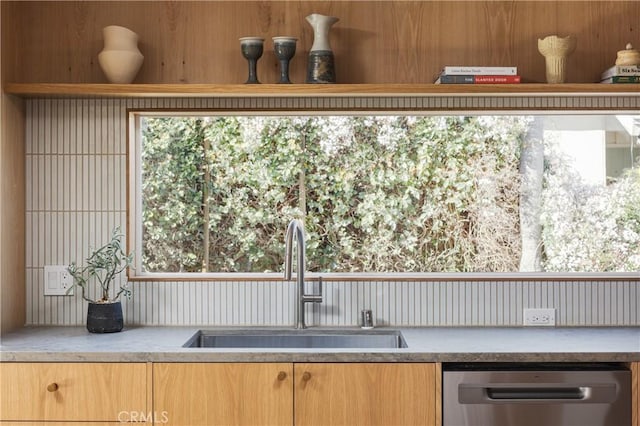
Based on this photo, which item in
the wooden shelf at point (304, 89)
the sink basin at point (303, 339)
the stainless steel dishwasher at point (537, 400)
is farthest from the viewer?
the sink basin at point (303, 339)

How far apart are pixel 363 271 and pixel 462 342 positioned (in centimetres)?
64

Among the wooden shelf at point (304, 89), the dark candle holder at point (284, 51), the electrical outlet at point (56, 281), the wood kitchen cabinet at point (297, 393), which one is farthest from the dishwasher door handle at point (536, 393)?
the electrical outlet at point (56, 281)

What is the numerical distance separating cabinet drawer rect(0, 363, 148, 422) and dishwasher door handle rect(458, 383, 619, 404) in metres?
1.11

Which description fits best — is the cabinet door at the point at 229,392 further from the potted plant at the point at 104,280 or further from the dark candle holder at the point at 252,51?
the dark candle holder at the point at 252,51

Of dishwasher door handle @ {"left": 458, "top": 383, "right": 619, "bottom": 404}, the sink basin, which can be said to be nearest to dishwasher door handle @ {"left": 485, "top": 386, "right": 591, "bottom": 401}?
dishwasher door handle @ {"left": 458, "top": 383, "right": 619, "bottom": 404}

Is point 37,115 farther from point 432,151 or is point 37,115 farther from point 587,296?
point 587,296

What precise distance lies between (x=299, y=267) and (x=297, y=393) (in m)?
0.59

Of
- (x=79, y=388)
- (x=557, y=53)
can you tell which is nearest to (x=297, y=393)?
(x=79, y=388)

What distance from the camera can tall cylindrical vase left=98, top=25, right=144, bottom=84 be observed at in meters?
2.78

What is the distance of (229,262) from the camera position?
306cm

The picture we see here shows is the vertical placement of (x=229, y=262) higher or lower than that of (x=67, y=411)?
higher

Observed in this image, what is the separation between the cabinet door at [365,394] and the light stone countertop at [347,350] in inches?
1.4

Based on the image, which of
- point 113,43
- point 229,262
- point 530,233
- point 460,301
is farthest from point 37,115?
point 530,233

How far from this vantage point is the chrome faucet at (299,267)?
2727mm
